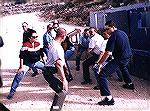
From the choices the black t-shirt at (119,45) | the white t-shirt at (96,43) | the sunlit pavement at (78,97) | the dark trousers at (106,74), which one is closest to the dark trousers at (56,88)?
the sunlit pavement at (78,97)

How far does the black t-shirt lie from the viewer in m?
7.02

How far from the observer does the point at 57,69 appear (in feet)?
19.1

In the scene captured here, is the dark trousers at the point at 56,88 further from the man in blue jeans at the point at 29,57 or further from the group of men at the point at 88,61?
the man in blue jeans at the point at 29,57

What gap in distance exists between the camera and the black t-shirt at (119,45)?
702 centimetres

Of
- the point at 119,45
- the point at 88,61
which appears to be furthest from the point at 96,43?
the point at 119,45

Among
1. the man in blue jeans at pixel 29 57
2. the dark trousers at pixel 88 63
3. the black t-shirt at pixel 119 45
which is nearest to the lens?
the black t-shirt at pixel 119 45

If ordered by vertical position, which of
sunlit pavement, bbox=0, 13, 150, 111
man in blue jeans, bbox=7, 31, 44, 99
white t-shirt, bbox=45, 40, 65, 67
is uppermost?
white t-shirt, bbox=45, 40, 65, 67

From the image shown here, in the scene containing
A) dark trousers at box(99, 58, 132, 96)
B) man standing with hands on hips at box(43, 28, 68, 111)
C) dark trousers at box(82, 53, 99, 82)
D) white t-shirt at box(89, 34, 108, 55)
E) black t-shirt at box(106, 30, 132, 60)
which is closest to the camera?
man standing with hands on hips at box(43, 28, 68, 111)

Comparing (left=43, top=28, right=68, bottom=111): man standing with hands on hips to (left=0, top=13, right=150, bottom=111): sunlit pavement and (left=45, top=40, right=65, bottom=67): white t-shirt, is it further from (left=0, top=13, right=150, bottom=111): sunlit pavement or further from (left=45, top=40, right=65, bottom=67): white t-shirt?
(left=0, top=13, right=150, bottom=111): sunlit pavement

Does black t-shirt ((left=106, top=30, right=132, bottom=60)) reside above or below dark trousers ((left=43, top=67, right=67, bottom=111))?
above

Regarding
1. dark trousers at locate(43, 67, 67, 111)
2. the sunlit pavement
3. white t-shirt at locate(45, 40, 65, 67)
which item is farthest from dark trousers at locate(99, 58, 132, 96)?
white t-shirt at locate(45, 40, 65, 67)

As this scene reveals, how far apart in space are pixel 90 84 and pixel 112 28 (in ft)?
7.20

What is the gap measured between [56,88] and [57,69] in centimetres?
39

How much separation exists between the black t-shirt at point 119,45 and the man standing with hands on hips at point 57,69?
4.35 feet
